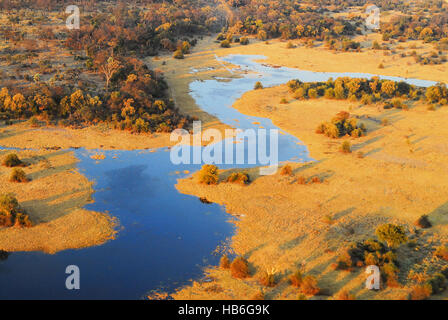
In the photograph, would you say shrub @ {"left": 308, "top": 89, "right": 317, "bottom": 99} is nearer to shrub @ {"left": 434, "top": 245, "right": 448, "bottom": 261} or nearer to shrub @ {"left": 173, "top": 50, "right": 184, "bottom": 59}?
shrub @ {"left": 173, "top": 50, "right": 184, "bottom": 59}

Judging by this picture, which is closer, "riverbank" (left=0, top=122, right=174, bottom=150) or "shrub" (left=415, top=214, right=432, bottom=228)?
"shrub" (left=415, top=214, right=432, bottom=228)

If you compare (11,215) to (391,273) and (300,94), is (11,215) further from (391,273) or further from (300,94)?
(300,94)

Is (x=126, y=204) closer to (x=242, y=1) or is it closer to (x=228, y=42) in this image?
(x=228, y=42)

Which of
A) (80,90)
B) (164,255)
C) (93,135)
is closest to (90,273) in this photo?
(164,255)

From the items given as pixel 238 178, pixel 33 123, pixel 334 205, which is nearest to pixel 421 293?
pixel 334 205

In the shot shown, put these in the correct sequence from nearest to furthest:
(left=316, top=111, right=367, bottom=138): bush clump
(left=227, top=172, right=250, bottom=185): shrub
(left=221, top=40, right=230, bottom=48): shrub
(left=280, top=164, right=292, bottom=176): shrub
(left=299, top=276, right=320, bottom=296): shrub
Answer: (left=299, top=276, right=320, bottom=296): shrub → (left=227, top=172, right=250, bottom=185): shrub → (left=280, top=164, right=292, bottom=176): shrub → (left=316, top=111, right=367, bottom=138): bush clump → (left=221, top=40, right=230, bottom=48): shrub

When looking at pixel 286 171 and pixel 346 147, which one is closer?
pixel 286 171

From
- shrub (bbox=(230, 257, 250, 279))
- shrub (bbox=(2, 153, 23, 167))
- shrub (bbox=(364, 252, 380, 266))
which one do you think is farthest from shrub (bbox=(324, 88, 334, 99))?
shrub (bbox=(2, 153, 23, 167))
